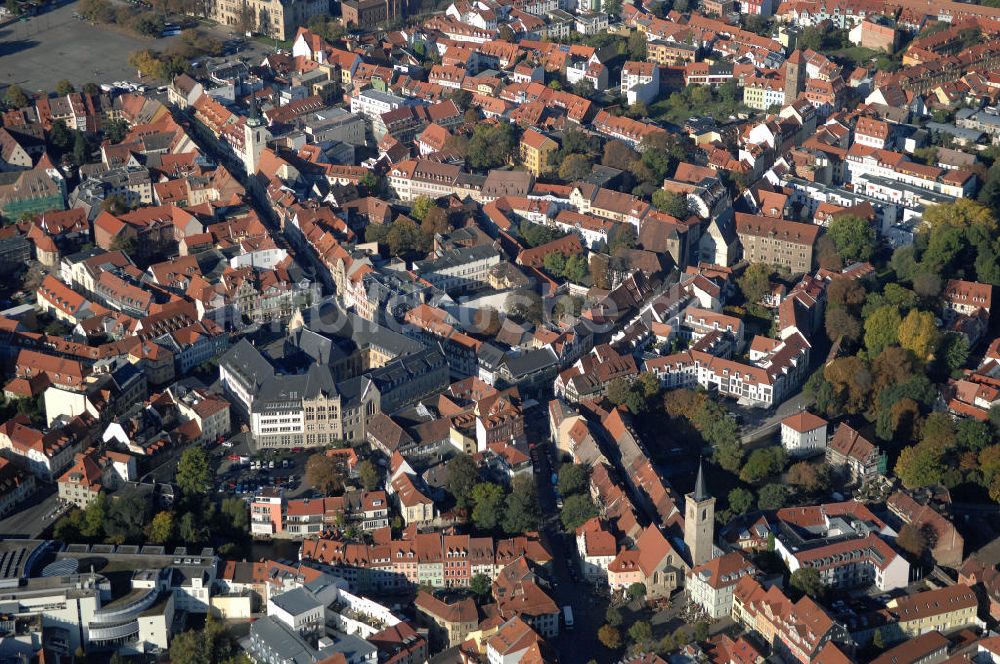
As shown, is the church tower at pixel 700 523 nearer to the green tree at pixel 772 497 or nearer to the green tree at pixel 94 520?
the green tree at pixel 772 497

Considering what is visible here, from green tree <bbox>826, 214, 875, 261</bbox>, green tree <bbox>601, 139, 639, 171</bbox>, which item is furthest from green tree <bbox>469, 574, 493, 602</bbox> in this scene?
green tree <bbox>601, 139, 639, 171</bbox>

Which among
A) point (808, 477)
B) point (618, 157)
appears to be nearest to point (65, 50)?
point (618, 157)

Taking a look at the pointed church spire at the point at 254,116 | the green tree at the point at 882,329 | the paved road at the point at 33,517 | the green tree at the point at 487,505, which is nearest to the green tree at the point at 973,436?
the green tree at the point at 882,329

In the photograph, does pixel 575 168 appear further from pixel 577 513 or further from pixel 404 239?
pixel 577 513

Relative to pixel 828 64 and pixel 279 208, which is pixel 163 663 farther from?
pixel 828 64

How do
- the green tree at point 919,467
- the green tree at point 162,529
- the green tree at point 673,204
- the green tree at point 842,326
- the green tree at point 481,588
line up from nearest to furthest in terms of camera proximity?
the green tree at point 481,588
the green tree at point 162,529
the green tree at point 919,467
the green tree at point 842,326
the green tree at point 673,204

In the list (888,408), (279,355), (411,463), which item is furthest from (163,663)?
(888,408)
